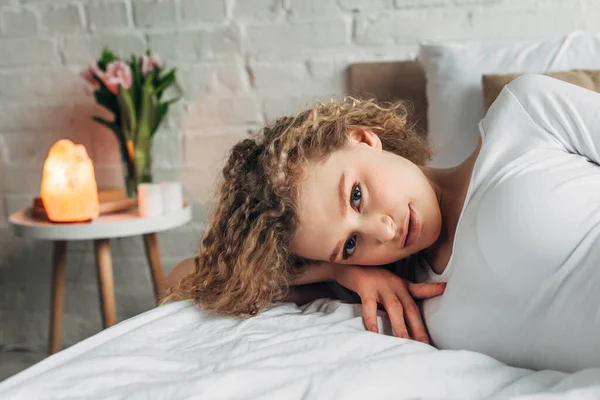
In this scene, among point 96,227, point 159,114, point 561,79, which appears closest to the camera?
point 561,79

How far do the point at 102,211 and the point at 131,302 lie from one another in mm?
512

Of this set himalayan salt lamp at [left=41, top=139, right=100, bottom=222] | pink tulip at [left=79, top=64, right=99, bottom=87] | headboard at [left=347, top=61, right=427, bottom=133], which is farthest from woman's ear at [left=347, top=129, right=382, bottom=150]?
pink tulip at [left=79, top=64, right=99, bottom=87]

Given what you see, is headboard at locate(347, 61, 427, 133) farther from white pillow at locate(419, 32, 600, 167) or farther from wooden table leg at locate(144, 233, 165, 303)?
wooden table leg at locate(144, 233, 165, 303)

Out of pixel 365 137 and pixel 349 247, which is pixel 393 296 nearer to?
pixel 349 247

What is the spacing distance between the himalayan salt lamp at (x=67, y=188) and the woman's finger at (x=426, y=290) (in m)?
0.95

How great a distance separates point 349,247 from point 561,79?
59cm

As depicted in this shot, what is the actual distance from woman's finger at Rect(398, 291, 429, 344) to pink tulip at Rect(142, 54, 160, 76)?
1084mm

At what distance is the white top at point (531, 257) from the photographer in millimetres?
698

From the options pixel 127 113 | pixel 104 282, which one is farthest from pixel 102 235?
pixel 127 113

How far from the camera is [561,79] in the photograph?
116 centimetres

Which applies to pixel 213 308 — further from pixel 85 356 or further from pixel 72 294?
pixel 72 294

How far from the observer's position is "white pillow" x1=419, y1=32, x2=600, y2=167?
1306 millimetres

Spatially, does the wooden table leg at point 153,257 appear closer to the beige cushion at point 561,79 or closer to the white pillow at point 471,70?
the white pillow at point 471,70

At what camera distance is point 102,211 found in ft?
5.18
